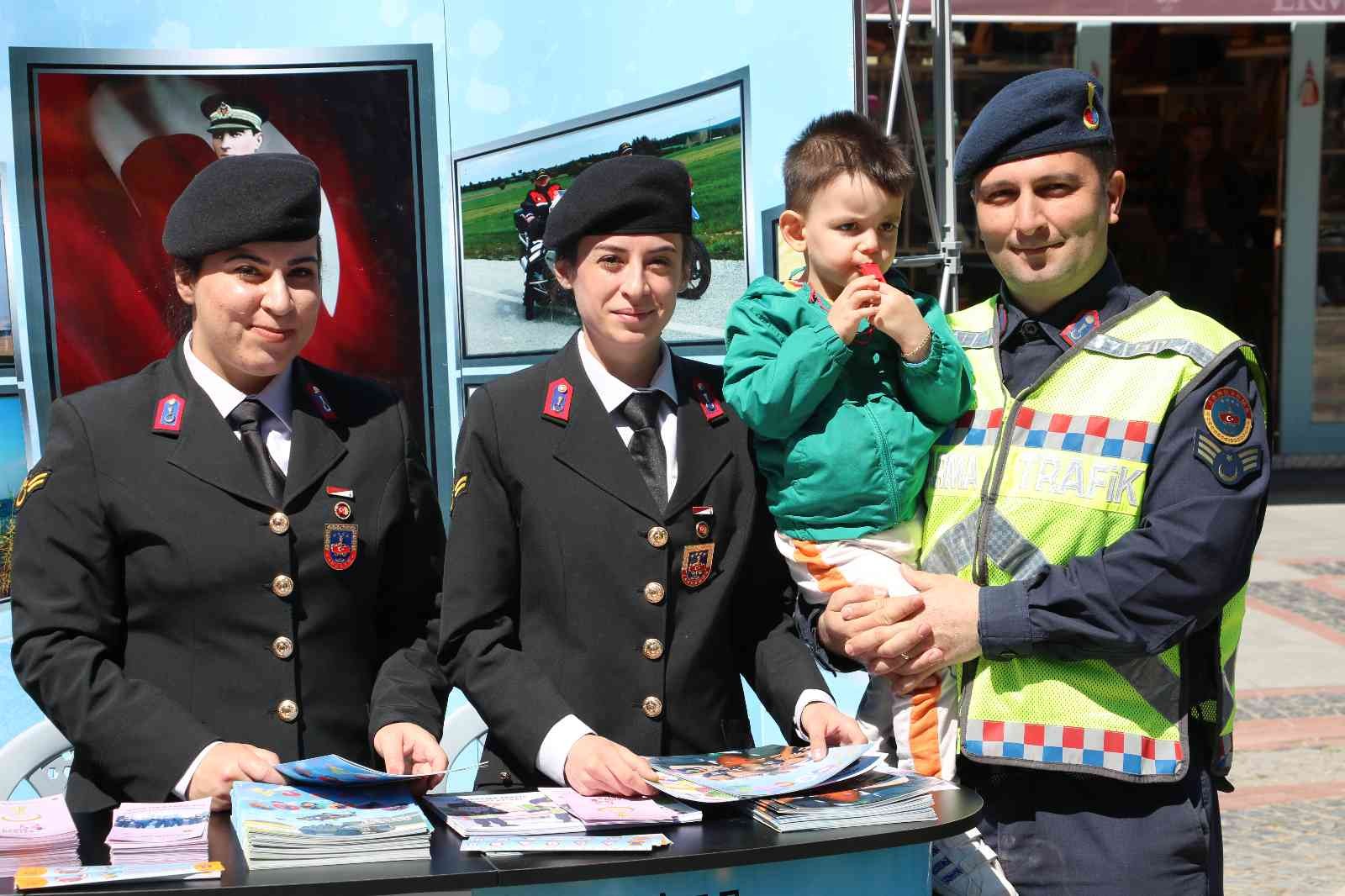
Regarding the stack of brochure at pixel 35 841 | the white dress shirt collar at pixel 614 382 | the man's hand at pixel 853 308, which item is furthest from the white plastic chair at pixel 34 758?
→ the man's hand at pixel 853 308

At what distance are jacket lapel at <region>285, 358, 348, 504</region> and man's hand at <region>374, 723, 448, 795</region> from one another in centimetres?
42

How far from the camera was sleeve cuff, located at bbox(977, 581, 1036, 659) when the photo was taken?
2.15 meters

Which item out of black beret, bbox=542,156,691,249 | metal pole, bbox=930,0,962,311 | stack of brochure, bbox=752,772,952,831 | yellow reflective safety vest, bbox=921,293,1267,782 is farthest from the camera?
metal pole, bbox=930,0,962,311

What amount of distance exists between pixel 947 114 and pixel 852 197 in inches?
103

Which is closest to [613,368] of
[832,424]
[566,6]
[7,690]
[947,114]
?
[832,424]

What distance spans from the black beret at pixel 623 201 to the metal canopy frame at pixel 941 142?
209cm

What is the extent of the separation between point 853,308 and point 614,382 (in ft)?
1.40

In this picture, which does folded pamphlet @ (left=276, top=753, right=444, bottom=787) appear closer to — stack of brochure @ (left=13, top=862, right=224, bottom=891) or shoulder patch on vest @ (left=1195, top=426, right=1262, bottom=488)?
stack of brochure @ (left=13, top=862, right=224, bottom=891)

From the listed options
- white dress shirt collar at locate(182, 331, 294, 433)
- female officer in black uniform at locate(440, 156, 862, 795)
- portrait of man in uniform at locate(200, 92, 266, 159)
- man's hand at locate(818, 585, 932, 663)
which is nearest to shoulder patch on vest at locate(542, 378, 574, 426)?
female officer in black uniform at locate(440, 156, 862, 795)

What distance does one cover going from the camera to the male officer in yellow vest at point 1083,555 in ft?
6.94

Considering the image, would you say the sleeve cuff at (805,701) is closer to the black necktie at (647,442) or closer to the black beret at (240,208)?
the black necktie at (647,442)

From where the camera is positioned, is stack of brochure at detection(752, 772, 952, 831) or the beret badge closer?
stack of brochure at detection(752, 772, 952, 831)

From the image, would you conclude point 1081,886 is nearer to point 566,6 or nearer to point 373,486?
point 373,486

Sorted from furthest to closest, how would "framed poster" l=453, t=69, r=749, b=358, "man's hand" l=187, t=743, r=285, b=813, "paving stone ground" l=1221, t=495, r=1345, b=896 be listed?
"paving stone ground" l=1221, t=495, r=1345, b=896
"framed poster" l=453, t=69, r=749, b=358
"man's hand" l=187, t=743, r=285, b=813
